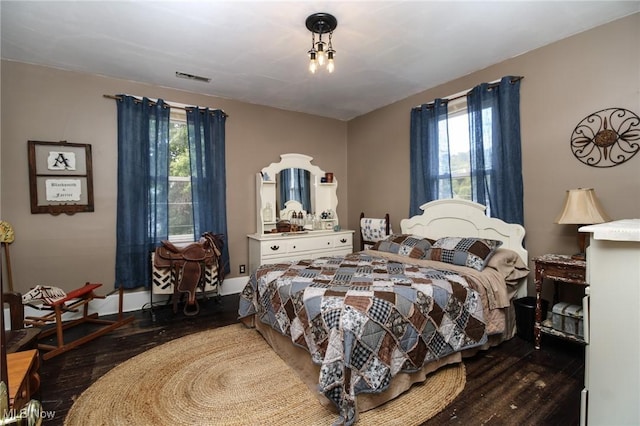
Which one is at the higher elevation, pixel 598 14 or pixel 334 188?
pixel 598 14

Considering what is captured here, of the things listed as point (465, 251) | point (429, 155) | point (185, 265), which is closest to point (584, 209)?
point (465, 251)

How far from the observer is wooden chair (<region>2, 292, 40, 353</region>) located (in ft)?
6.07

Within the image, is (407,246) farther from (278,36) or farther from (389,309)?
(278,36)

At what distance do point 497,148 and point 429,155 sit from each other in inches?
30.9

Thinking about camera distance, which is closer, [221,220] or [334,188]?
[221,220]

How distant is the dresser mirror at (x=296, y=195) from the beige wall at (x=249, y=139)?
0.23m

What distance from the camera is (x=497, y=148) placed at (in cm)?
311

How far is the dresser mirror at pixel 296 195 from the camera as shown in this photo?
4250 millimetres

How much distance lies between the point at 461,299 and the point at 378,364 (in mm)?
871

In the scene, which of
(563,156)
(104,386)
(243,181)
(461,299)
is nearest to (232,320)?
(104,386)

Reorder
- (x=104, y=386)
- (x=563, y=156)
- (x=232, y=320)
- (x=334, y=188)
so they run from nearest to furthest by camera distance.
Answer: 1. (x=104, y=386)
2. (x=563, y=156)
3. (x=232, y=320)
4. (x=334, y=188)

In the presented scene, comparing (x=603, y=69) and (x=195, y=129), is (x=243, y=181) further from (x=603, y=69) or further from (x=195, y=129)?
(x=603, y=69)

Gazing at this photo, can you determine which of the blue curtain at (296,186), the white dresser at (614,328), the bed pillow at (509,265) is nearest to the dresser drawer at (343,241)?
Answer: the blue curtain at (296,186)

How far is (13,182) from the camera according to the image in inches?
117
